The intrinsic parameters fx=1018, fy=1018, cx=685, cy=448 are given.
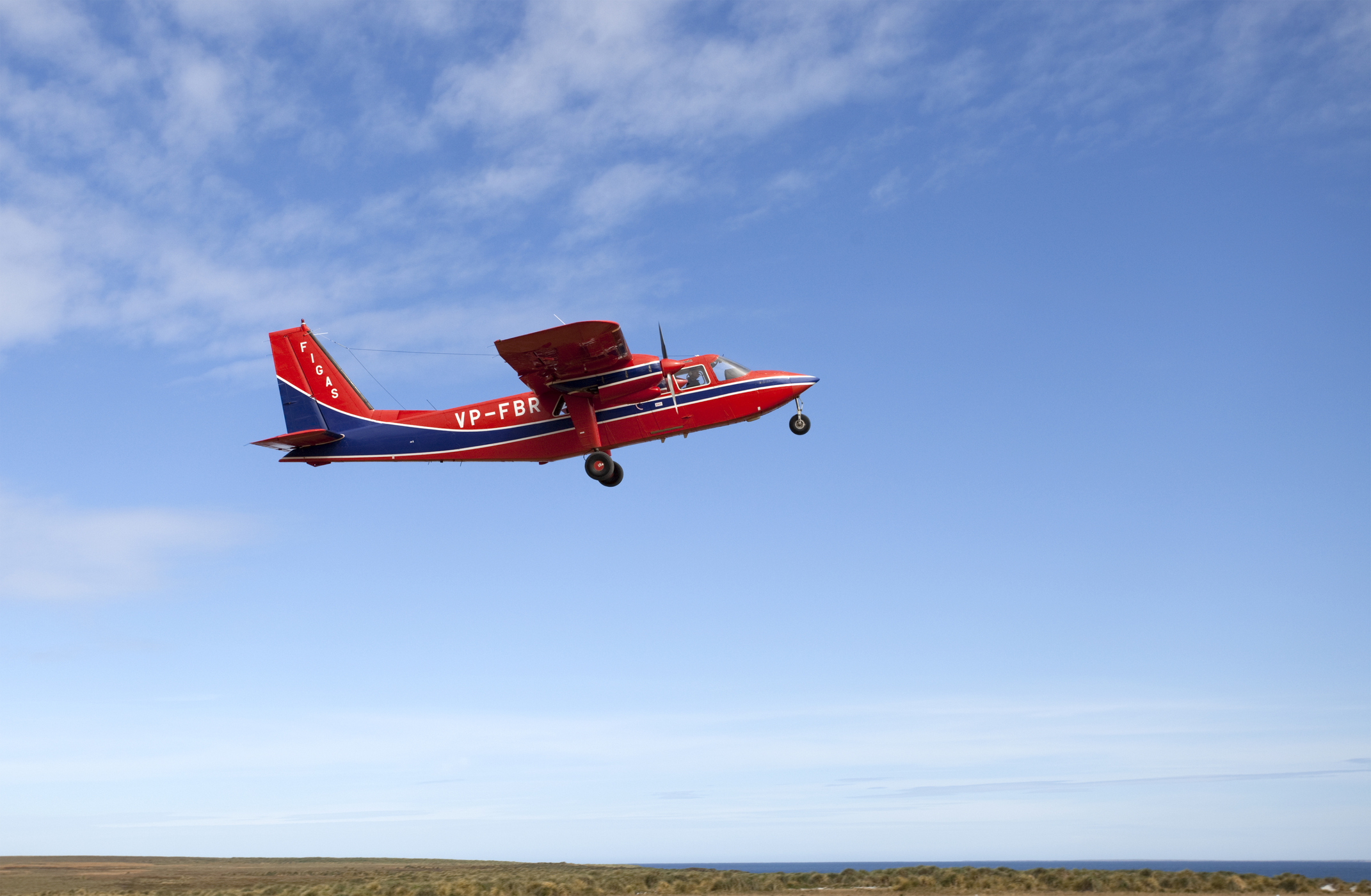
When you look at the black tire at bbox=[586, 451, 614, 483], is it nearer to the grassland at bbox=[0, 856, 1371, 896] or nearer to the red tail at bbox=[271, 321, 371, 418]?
the red tail at bbox=[271, 321, 371, 418]

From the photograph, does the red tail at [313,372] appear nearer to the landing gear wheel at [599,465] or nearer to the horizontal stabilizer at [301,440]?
the horizontal stabilizer at [301,440]

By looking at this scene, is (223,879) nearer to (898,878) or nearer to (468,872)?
(468,872)

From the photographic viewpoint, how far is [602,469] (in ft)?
105

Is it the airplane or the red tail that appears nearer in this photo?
the airplane

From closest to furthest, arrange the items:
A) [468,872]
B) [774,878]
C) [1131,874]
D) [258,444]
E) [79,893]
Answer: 1. [258,444]
2. [1131,874]
3. [774,878]
4. [79,893]
5. [468,872]

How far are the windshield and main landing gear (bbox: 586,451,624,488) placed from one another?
4.28 meters

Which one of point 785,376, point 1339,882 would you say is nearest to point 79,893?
point 785,376

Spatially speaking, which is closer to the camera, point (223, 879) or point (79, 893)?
point (79, 893)

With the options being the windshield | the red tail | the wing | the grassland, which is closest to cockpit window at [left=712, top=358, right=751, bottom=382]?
the windshield

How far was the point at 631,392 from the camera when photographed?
31438mm

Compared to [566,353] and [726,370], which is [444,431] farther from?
[726,370]

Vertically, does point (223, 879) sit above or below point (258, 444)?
below

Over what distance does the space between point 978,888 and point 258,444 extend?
27.4 m

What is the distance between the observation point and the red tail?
114 ft
